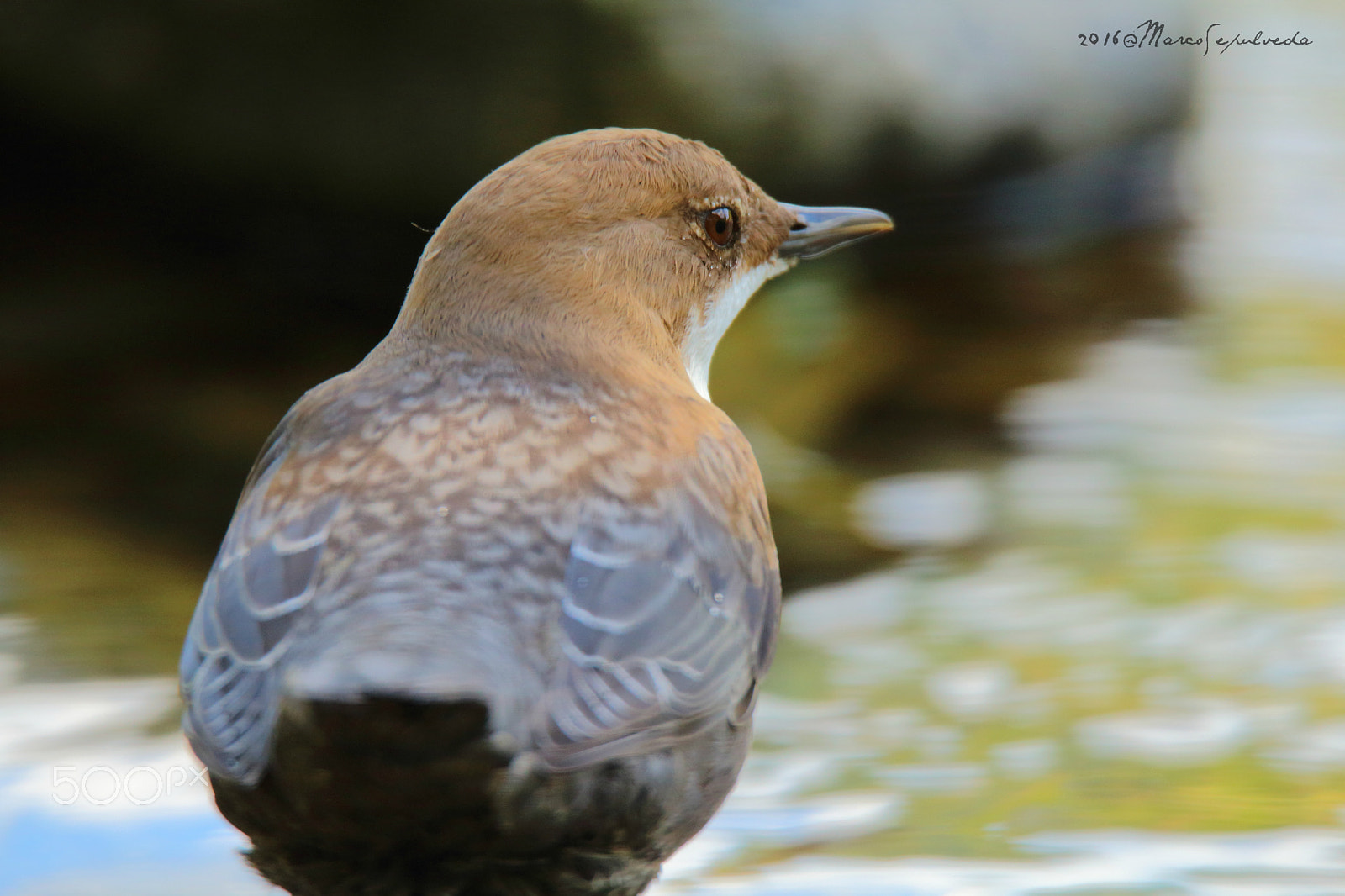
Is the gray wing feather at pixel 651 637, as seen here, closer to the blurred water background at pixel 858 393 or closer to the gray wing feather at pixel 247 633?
the gray wing feather at pixel 247 633

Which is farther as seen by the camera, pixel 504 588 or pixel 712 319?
pixel 712 319

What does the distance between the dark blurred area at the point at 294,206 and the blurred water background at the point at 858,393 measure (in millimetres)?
14

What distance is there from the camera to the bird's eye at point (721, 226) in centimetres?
294

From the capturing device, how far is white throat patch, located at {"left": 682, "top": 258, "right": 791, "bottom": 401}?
297 cm

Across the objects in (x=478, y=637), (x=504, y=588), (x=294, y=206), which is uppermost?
(x=294, y=206)

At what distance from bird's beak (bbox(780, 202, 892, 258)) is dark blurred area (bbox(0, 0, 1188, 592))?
1147 millimetres

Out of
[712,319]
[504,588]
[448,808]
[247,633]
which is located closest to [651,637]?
[504,588]

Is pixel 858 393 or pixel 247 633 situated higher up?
pixel 858 393

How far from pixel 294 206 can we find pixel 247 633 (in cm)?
313

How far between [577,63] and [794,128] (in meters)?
0.92

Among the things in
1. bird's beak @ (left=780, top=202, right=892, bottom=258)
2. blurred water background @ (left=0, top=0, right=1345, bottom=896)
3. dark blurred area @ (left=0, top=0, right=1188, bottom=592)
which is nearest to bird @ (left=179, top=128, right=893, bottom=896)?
bird's beak @ (left=780, top=202, right=892, bottom=258)

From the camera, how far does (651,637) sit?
2115mm

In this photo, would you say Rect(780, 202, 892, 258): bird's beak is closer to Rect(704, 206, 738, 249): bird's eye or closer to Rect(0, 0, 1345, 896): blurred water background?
Rect(704, 206, 738, 249): bird's eye

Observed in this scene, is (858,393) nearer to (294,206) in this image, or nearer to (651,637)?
(294,206)
